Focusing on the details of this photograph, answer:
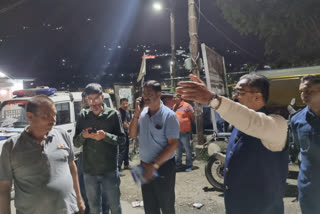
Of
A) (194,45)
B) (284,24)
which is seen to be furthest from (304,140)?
(284,24)

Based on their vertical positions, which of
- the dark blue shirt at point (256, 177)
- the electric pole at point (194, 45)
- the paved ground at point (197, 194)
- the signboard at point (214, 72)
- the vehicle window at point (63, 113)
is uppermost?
the electric pole at point (194, 45)

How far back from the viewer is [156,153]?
270cm

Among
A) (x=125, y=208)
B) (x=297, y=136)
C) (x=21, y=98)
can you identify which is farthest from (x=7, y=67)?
(x=297, y=136)

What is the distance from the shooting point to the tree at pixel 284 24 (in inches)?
440

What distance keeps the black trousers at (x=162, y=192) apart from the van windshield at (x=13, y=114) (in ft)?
14.0

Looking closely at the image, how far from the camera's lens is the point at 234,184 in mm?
1866

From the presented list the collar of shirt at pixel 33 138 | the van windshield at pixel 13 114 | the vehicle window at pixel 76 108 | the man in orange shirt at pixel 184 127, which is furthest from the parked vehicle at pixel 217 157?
the van windshield at pixel 13 114

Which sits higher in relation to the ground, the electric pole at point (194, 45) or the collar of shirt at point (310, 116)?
the electric pole at point (194, 45)

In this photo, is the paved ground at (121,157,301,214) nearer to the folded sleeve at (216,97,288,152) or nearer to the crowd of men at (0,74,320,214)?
the crowd of men at (0,74,320,214)

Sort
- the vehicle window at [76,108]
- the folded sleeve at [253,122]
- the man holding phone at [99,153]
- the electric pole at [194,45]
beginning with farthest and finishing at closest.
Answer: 1. the electric pole at [194,45]
2. the vehicle window at [76,108]
3. the man holding phone at [99,153]
4. the folded sleeve at [253,122]

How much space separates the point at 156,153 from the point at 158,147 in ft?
0.24

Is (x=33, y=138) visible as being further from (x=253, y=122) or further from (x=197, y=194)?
(x=197, y=194)

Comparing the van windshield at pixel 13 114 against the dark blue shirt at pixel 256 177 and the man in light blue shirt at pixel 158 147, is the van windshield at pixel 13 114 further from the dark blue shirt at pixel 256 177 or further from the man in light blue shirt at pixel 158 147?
the dark blue shirt at pixel 256 177

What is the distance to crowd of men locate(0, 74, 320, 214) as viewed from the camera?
1.67 meters
